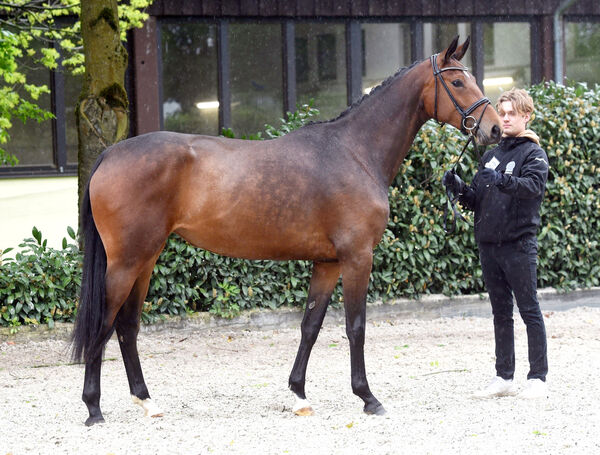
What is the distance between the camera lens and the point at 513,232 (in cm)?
516

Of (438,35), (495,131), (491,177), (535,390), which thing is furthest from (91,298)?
(438,35)

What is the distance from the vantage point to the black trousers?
5156mm

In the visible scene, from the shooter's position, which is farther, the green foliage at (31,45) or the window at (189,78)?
the window at (189,78)

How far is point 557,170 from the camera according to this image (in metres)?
8.39

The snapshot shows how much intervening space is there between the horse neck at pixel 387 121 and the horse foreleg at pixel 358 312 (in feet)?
1.95

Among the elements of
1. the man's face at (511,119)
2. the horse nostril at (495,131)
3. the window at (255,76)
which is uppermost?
the window at (255,76)

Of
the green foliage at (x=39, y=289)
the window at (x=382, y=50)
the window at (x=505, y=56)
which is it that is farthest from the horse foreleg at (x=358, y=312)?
the window at (x=505, y=56)

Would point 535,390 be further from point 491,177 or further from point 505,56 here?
point 505,56

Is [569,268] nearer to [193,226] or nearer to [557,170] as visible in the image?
[557,170]

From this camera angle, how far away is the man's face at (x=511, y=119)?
5.18 meters

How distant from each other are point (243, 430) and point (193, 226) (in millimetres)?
1223

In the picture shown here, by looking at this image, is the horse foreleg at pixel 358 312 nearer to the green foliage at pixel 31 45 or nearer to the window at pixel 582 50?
the green foliage at pixel 31 45

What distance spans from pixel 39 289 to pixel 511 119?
4166 millimetres

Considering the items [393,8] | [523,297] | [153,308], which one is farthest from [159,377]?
[393,8]
